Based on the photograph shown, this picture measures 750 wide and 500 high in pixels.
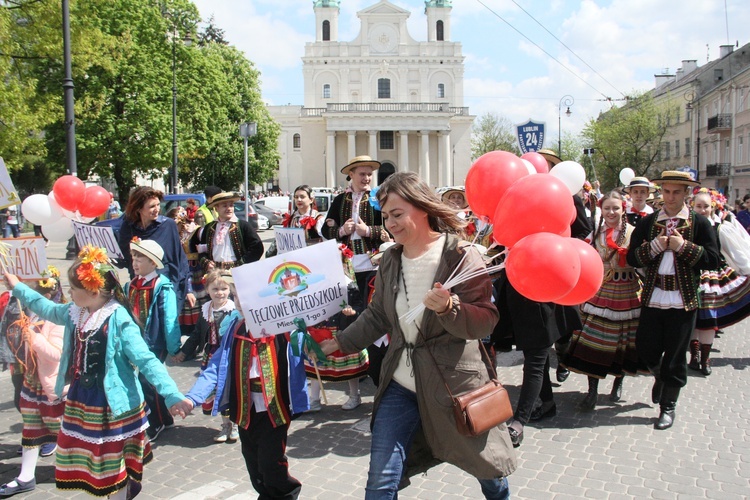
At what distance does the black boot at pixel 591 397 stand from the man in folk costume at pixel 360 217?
2.26 m

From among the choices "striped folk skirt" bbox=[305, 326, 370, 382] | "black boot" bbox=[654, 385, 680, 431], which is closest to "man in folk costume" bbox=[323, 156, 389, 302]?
"striped folk skirt" bbox=[305, 326, 370, 382]

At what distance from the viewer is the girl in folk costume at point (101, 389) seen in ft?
12.4

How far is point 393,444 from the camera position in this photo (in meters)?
3.16

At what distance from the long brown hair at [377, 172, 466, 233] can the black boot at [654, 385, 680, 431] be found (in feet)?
10.8

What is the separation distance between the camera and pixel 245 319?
3.72 m

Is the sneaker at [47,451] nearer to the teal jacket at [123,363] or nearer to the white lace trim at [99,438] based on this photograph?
the teal jacket at [123,363]

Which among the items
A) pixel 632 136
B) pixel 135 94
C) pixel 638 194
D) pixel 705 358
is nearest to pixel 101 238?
pixel 638 194

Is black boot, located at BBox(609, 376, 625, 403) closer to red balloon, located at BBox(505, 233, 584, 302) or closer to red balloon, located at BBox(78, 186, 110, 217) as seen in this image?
red balloon, located at BBox(505, 233, 584, 302)

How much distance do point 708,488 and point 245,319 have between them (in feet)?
10.6

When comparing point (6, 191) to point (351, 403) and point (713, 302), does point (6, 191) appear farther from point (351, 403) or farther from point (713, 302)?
point (713, 302)

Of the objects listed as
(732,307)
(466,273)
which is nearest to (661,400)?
(732,307)

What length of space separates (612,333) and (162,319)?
403cm

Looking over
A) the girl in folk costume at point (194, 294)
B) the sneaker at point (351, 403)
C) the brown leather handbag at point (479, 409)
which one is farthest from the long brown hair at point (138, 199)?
the brown leather handbag at point (479, 409)

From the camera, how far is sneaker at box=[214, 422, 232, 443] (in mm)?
5391
